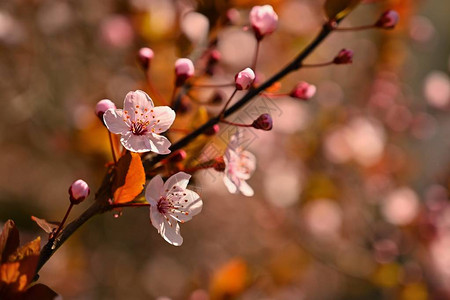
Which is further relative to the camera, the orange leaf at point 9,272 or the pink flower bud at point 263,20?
the pink flower bud at point 263,20

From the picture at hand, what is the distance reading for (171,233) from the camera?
2.32 ft

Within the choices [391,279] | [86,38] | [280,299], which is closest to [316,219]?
[280,299]

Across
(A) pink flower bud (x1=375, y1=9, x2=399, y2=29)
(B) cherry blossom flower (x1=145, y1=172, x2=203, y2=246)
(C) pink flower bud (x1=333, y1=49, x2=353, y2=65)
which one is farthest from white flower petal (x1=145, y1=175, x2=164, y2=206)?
(A) pink flower bud (x1=375, y1=9, x2=399, y2=29)

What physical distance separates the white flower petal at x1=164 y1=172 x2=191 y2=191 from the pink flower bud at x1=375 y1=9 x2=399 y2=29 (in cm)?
41

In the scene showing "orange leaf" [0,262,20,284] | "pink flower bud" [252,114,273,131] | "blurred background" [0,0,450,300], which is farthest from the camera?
"blurred background" [0,0,450,300]

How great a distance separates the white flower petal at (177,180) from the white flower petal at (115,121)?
9 centimetres

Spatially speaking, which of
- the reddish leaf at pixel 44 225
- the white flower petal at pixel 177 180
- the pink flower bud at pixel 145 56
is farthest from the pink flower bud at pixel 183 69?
the reddish leaf at pixel 44 225

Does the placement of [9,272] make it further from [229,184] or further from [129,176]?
[229,184]

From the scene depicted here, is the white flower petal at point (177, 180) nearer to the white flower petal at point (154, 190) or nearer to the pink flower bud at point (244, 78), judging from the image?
the white flower petal at point (154, 190)

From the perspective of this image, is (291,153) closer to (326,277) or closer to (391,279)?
(391,279)

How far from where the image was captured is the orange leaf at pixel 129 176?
64 centimetres

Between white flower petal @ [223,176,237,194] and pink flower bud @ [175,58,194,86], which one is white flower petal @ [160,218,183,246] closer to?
white flower petal @ [223,176,237,194]

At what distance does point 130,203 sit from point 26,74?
1242 mm

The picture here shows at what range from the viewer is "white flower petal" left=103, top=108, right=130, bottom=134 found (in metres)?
0.67
